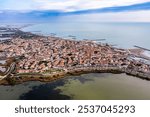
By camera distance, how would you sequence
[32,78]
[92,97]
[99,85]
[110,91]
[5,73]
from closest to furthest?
[92,97] → [110,91] → [99,85] → [32,78] → [5,73]

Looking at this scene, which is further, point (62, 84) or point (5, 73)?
point (5, 73)

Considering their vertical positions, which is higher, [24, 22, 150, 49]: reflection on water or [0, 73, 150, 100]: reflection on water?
[24, 22, 150, 49]: reflection on water

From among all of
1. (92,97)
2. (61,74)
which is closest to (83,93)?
(92,97)

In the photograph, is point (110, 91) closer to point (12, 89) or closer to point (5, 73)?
point (12, 89)

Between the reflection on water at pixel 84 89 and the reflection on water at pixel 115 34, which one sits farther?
the reflection on water at pixel 115 34

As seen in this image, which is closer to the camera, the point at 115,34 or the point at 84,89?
the point at 84,89

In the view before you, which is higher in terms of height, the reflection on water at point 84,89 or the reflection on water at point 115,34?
the reflection on water at point 115,34

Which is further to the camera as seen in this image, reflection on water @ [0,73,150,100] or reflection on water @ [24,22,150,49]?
reflection on water @ [24,22,150,49]

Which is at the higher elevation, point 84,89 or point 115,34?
point 115,34
